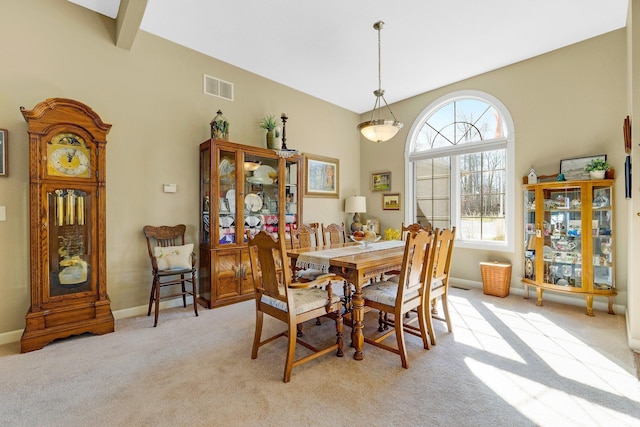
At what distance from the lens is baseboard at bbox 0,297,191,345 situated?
262 centimetres

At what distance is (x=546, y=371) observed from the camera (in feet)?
7.00

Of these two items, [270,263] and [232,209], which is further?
[232,209]

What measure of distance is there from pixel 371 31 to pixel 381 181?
2769mm

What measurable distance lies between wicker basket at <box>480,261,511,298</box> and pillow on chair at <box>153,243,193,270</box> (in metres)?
3.83

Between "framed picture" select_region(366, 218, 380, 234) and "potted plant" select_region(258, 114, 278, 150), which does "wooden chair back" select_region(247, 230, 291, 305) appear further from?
"framed picture" select_region(366, 218, 380, 234)

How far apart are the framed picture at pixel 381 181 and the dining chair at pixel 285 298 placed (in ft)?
11.5

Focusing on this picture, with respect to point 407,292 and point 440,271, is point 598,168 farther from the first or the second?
point 407,292

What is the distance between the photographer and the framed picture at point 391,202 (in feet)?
17.5

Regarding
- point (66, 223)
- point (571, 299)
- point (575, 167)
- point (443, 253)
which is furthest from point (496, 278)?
point (66, 223)

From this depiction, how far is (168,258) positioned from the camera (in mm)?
3207

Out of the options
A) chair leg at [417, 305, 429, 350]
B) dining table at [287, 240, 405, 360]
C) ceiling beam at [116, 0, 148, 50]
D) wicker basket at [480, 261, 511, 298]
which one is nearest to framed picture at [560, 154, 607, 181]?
wicker basket at [480, 261, 511, 298]

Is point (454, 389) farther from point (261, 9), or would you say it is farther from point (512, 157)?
point (261, 9)

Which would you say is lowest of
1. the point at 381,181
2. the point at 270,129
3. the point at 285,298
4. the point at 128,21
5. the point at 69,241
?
the point at 285,298

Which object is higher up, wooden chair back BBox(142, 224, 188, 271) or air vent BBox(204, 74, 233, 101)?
air vent BBox(204, 74, 233, 101)
